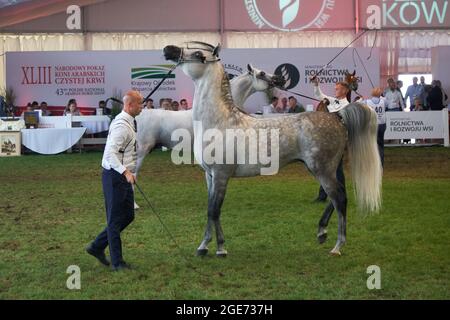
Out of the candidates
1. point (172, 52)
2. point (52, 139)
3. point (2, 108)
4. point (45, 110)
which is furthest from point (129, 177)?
point (2, 108)

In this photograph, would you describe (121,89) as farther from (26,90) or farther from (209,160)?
(209,160)

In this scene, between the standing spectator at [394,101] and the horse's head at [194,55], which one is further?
the standing spectator at [394,101]

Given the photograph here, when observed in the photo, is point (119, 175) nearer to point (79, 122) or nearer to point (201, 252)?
point (201, 252)

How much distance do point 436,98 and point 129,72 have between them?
10162 mm

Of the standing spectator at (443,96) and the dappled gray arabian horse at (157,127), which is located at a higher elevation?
the standing spectator at (443,96)

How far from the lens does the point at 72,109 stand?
23078 mm

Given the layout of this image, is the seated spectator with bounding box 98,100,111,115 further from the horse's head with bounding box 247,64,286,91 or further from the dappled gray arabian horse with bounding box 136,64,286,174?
the horse's head with bounding box 247,64,286,91

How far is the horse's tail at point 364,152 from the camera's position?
8.07 metres

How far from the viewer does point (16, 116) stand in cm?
2378

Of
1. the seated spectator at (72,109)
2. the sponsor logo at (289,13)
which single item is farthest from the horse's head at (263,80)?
the sponsor logo at (289,13)

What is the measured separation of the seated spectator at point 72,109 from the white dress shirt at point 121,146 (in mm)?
16415

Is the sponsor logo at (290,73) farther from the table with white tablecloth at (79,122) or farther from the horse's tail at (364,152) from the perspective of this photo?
the horse's tail at (364,152)

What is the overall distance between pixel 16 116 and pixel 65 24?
5646mm
